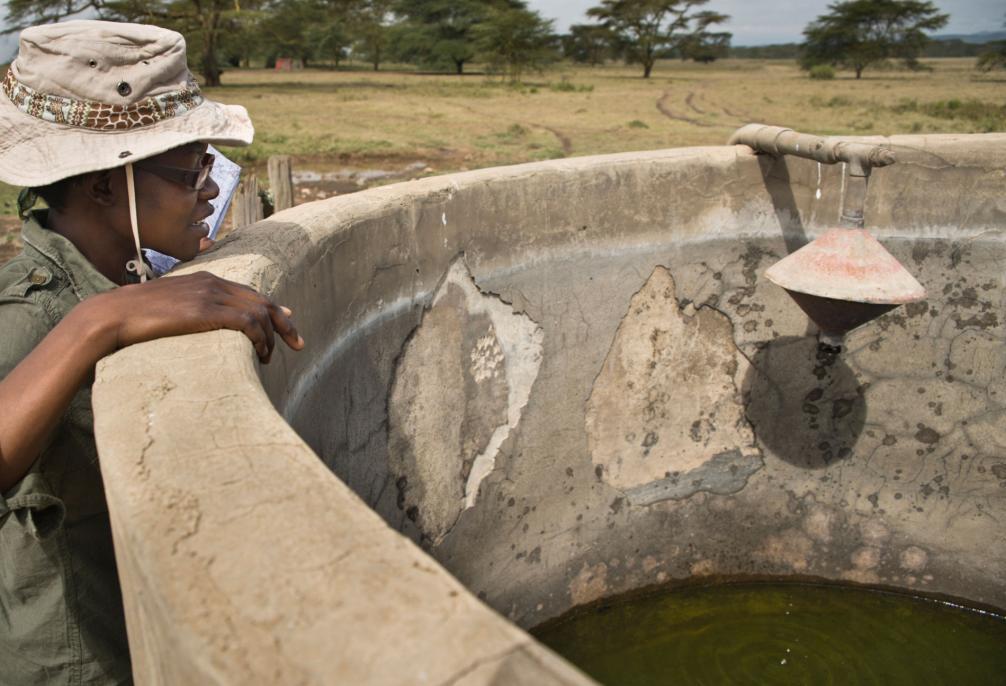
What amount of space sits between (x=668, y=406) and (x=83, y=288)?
220 cm

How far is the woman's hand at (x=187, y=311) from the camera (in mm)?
1351

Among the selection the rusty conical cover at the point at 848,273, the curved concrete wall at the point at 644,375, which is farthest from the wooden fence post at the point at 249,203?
the rusty conical cover at the point at 848,273

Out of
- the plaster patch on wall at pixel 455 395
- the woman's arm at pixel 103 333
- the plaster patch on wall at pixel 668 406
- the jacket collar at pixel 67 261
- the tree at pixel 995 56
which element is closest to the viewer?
the woman's arm at pixel 103 333

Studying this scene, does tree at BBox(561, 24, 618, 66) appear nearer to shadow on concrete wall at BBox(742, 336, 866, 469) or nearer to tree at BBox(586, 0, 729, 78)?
tree at BBox(586, 0, 729, 78)

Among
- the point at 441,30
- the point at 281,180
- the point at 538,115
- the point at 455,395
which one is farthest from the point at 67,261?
the point at 441,30

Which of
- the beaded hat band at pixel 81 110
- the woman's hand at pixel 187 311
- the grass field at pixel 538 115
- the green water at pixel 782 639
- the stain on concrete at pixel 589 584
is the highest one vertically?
the beaded hat band at pixel 81 110

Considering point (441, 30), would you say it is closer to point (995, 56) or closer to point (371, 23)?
point (371, 23)

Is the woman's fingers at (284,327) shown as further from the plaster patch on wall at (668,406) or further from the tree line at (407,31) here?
the tree line at (407,31)

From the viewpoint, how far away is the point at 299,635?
31.7 inches

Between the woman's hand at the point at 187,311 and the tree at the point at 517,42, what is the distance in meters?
28.0

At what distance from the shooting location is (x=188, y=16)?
22.9 m

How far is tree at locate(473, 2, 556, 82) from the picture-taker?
28531 millimetres

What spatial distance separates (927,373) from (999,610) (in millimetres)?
907

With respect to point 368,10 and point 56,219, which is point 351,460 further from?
point 368,10
